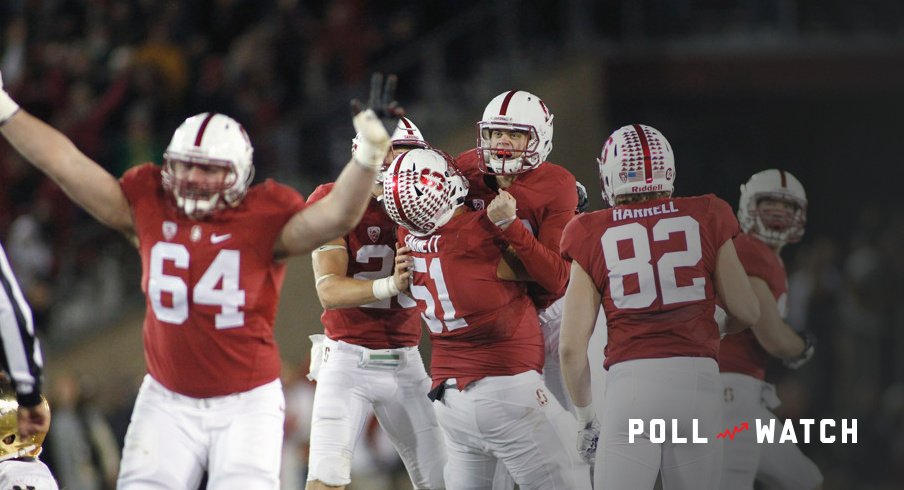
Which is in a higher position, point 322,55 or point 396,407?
point 322,55

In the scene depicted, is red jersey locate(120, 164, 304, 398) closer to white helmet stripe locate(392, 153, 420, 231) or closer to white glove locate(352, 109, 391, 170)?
white glove locate(352, 109, 391, 170)

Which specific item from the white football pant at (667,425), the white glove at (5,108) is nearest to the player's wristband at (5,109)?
the white glove at (5,108)

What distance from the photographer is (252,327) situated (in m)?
5.36

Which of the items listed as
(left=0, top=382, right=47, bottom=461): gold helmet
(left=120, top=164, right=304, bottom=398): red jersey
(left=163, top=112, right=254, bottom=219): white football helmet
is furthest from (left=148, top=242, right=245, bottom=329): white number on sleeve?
(left=0, top=382, right=47, bottom=461): gold helmet

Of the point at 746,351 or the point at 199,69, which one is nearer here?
the point at 746,351

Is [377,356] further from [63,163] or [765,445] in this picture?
[765,445]

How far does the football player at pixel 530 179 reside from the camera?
20.7ft

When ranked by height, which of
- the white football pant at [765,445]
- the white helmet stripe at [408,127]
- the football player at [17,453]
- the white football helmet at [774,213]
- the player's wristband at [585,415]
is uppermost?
the white helmet stripe at [408,127]

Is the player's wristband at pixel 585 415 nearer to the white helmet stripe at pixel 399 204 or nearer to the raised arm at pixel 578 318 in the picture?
the raised arm at pixel 578 318

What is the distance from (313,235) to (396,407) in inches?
62.2

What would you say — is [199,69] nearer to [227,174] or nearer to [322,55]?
[322,55]

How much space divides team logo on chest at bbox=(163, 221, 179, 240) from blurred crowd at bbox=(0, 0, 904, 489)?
5.70 meters

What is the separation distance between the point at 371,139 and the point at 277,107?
332 inches

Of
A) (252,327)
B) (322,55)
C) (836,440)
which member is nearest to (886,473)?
(836,440)
